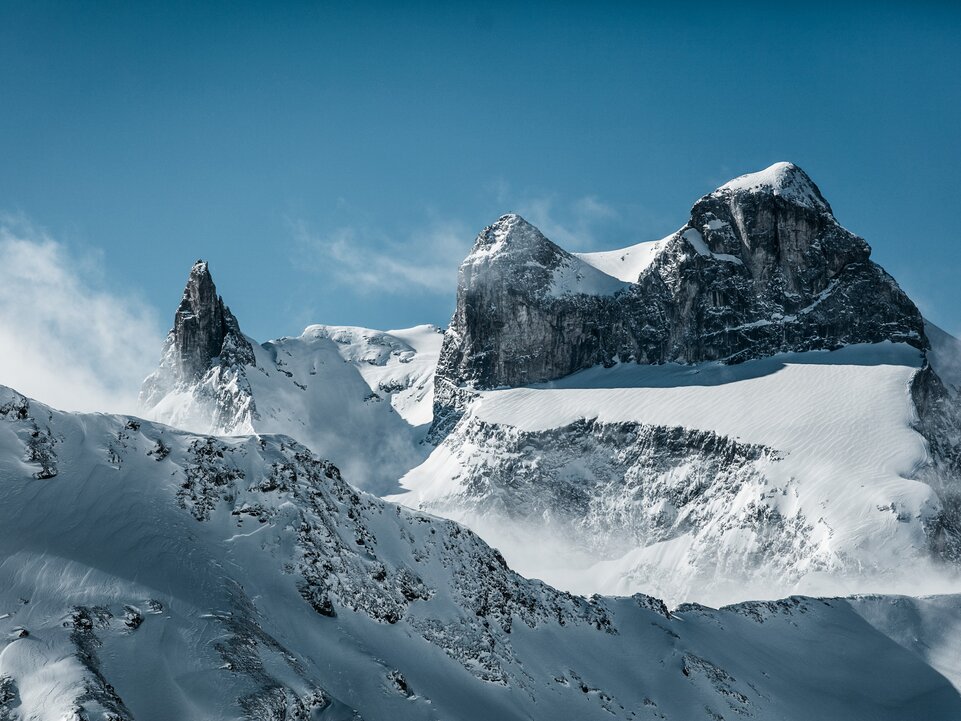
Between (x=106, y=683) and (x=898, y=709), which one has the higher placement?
(x=898, y=709)

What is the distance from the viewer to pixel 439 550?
208 feet

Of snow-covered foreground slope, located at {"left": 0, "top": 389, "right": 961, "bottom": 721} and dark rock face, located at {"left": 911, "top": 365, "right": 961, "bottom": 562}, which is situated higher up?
dark rock face, located at {"left": 911, "top": 365, "right": 961, "bottom": 562}

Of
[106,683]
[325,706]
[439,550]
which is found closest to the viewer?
[106,683]

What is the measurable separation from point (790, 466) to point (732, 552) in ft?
58.0

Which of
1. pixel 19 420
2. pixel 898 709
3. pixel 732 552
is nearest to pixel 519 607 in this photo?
pixel 19 420

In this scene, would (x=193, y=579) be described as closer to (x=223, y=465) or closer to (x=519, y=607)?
(x=223, y=465)

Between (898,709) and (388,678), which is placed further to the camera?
(898,709)

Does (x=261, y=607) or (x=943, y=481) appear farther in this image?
(x=943, y=481)

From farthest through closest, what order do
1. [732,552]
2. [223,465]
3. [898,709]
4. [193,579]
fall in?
[732,552], [898,709], [223,465], [193,579]

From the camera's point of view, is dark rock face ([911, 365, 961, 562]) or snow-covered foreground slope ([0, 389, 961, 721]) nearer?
snow-covered foreground slope ([0, 389, 961, 721])

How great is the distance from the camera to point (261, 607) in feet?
153

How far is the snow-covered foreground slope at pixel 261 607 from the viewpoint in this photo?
38031 millimetres

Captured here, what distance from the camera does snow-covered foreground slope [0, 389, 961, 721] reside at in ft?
125

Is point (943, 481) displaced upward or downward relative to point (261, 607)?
upward
